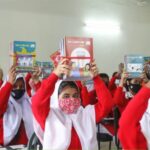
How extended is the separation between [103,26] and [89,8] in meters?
0.58

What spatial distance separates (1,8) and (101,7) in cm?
251

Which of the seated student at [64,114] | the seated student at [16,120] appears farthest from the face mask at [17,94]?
the seated student at [64,114]

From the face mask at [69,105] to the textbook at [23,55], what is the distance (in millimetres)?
450

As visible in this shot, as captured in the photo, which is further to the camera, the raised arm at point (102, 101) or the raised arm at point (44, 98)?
the raised arm at point (102, 101)

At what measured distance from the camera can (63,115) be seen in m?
2.23

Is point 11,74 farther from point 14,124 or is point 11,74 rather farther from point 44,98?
point 14,124

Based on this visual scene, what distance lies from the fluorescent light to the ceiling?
0.18 m

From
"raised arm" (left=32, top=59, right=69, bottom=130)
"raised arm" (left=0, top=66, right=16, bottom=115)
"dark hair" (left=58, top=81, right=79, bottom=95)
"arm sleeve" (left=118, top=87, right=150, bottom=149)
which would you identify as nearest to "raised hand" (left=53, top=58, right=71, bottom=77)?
"raised arm" (left=32, top=59, right=69, bottom=130)

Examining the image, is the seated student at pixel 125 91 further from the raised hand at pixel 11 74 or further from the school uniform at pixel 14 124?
the raised hand at pixel 11 74

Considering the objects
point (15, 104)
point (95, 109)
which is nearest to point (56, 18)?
point (15, 104)

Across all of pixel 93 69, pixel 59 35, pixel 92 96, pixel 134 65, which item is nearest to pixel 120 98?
pixel 92 96

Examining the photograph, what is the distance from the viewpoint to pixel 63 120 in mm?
2184

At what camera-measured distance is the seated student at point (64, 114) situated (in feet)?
6.80

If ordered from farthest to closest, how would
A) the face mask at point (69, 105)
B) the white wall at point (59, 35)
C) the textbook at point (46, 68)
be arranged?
the white wall at point (59, 35), the textbook at point (46, 68), the face mask at point (69, 105)
